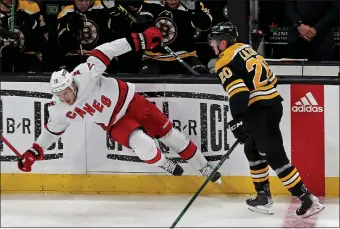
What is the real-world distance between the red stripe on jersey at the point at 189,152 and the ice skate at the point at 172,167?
89mm

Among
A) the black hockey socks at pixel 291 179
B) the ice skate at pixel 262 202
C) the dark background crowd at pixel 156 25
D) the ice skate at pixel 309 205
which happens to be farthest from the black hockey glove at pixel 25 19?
the ice skate at pixel 309 205

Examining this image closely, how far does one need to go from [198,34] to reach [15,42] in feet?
4.33

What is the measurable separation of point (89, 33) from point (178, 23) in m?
0.68

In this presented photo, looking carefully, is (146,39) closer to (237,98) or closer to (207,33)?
(237,98)

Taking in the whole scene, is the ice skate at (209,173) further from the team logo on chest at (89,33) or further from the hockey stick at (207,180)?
the team logo on chest at (89,33)

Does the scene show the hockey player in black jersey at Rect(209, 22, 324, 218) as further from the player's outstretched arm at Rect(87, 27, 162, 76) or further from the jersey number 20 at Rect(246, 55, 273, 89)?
the player's outstretched arm at Rect(87, 27, 162, 76)

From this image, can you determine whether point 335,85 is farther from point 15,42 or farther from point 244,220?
point 15,42

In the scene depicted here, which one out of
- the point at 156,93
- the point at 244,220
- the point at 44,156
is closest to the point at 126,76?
the point at 156,93

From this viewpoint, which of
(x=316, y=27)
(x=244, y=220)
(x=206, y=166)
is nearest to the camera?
(x=244, y=220)

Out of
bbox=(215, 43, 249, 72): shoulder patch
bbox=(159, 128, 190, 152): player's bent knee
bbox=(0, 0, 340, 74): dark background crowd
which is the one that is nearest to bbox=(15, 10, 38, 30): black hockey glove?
bbox=(0, 0, 340, 74): dark background crowd

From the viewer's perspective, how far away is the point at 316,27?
7.00m

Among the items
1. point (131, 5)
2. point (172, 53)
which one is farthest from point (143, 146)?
point (131, 5)

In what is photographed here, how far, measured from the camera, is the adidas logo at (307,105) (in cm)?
633

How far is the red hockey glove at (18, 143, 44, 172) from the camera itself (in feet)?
20.6
